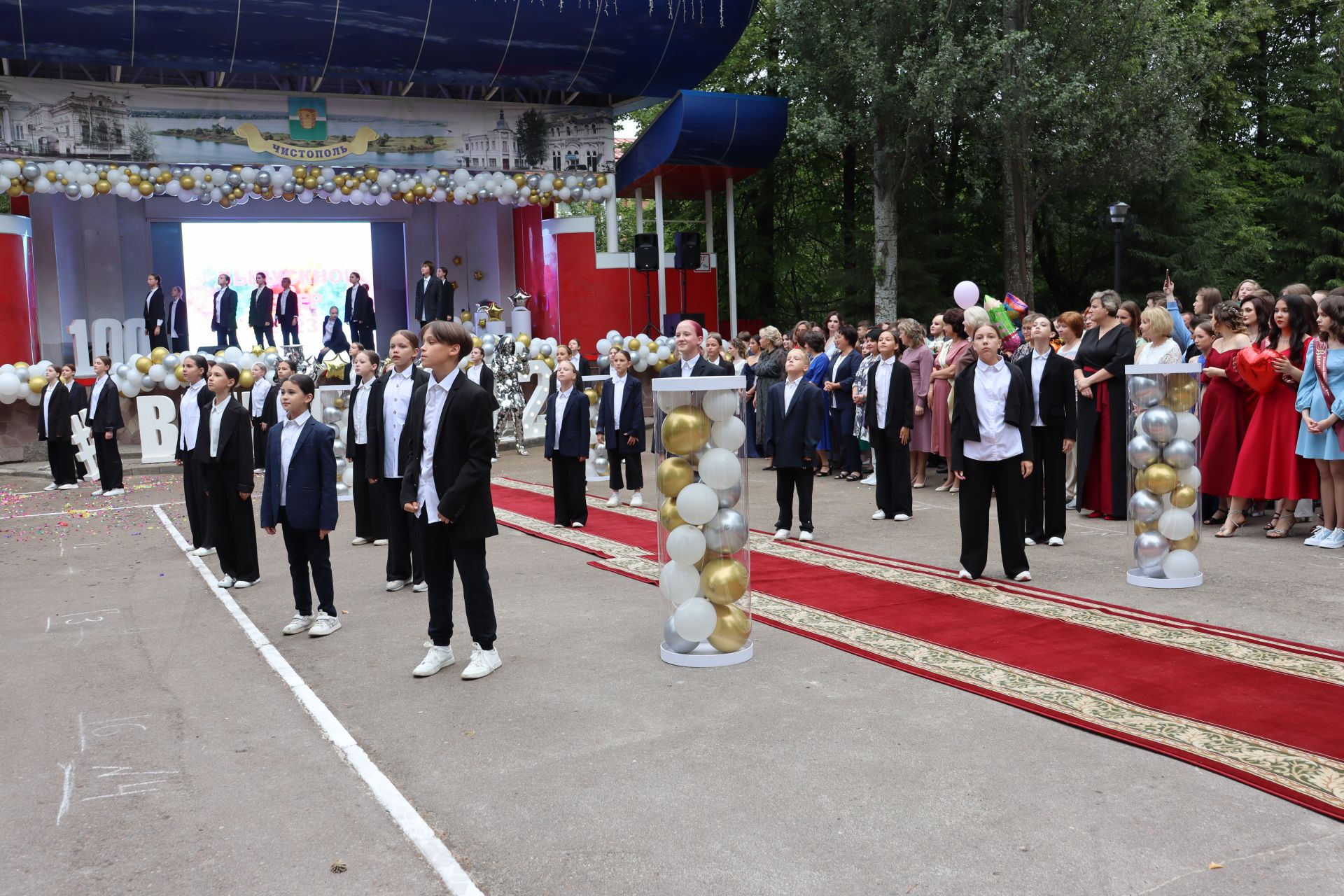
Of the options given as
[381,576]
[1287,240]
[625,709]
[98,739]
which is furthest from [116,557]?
[1287,240]

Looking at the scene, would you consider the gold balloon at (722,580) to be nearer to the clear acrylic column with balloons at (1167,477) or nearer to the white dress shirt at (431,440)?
the white dress shirt at (431,440)

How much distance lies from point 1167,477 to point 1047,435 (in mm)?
2091

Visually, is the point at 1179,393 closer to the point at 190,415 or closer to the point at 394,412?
the point at 394,412

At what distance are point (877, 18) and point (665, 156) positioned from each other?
4724 millimetres

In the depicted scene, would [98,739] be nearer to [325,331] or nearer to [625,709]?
[625,709]

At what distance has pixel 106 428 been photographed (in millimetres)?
15156

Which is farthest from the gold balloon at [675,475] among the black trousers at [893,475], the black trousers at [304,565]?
the black trousers at [893,475]

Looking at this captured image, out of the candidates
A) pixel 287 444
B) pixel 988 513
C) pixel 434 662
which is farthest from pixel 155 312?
pixel 988 513

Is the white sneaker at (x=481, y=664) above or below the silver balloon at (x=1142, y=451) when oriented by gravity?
below

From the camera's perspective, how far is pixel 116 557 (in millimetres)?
10062

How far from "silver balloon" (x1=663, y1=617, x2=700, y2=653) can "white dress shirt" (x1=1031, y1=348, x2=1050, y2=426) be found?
15.0 ft

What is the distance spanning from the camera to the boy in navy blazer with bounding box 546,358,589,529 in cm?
1072

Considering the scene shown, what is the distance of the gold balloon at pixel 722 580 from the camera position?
5906mm

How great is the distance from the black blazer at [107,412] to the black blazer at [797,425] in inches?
395
